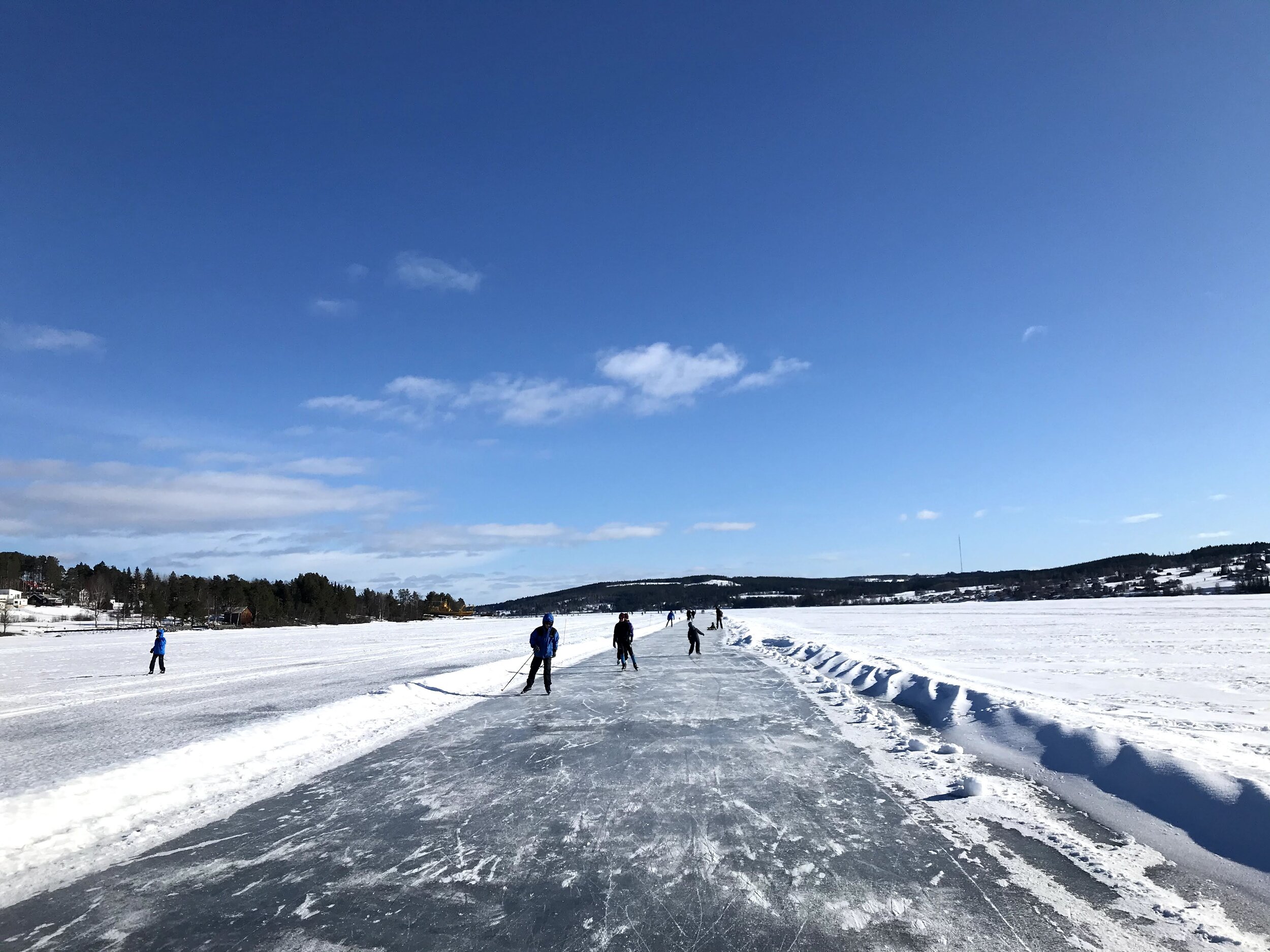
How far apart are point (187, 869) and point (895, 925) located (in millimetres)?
4746

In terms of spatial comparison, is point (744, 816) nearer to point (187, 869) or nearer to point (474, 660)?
point (187, 869)

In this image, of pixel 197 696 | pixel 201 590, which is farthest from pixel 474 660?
pixel 201 590

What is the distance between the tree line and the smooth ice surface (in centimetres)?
10716

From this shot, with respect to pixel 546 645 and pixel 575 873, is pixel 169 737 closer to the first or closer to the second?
pixel 546 645

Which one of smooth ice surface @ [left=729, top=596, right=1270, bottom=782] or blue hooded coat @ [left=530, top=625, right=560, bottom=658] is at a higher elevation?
blue hooded coat @ [left=530, top=625, right=560, bottom=658]

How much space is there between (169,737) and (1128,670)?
20.0 metres

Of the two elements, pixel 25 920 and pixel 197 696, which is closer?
pixel 25 920

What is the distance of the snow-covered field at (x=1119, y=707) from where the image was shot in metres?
5.60

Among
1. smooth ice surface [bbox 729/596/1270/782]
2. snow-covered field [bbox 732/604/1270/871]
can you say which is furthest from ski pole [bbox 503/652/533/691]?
smooth ice surface [bbox 729/596/1270/782]

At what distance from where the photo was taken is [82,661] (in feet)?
103

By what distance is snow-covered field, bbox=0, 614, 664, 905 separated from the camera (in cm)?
579

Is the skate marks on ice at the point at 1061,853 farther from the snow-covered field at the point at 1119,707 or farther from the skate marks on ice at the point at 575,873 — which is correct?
the snow-covered field at the point at 1119,707

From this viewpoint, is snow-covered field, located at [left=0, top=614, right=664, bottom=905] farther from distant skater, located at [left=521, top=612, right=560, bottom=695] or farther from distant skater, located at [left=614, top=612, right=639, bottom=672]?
distant skater, located at [left=614, top=612, right=639, bottom=672]

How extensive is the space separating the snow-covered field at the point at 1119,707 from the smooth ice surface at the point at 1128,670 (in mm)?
50
